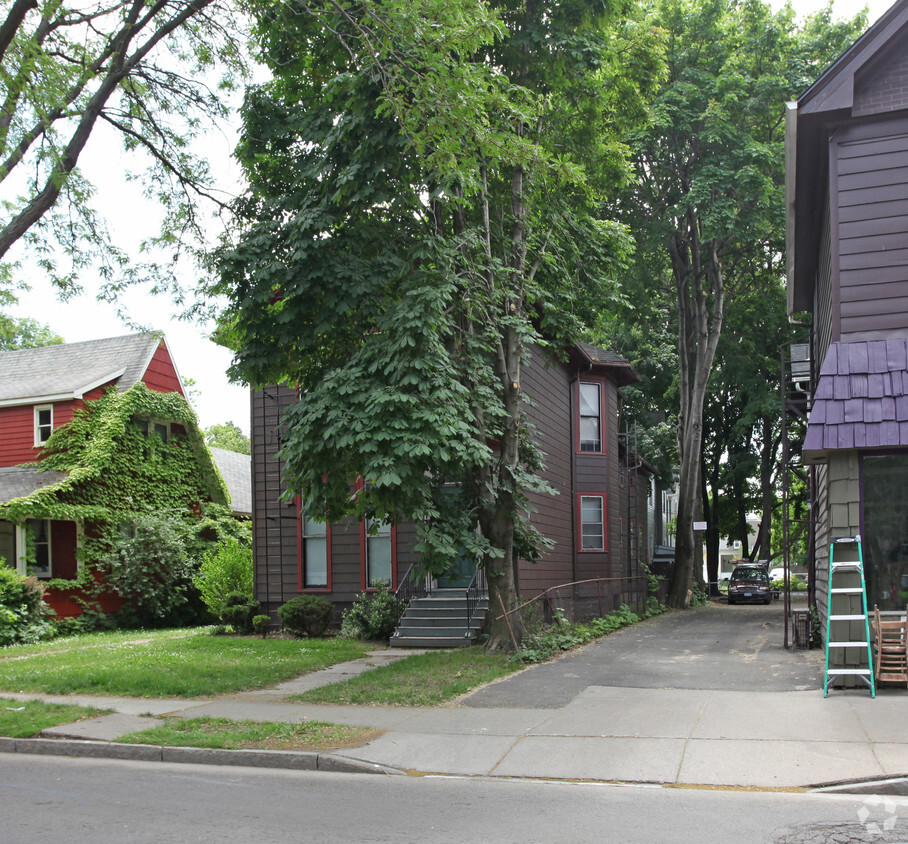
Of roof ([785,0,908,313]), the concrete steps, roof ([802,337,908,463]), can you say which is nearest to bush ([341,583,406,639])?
the concrete steps

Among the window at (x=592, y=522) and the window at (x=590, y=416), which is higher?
the window at (x=590, y=416)

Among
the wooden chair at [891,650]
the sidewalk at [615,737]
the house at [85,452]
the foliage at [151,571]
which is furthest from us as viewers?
the foliage at [151,571]

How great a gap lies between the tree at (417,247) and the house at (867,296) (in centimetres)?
412

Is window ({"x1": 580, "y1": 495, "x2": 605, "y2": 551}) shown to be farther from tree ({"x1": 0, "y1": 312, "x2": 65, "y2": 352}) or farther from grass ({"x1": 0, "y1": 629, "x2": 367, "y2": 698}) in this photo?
tree ({"x1": 0, "y1": 312, "x2": 65, "y2": 352})

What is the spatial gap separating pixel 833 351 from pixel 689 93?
1775 cm

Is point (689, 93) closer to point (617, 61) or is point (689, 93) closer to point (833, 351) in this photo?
point (617, 61)

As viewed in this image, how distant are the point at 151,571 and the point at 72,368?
22.5ft

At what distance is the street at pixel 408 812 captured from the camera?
5816mm

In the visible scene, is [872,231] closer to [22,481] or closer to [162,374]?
[22,481]

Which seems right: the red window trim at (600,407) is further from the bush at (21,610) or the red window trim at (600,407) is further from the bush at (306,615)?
the bush at (21,610)

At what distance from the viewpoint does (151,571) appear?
79.0 feet

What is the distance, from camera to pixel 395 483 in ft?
36.7

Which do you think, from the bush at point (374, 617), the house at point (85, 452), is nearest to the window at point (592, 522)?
the bush at point (374, 617)

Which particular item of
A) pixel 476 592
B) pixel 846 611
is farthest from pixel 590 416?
pixel 846 611
